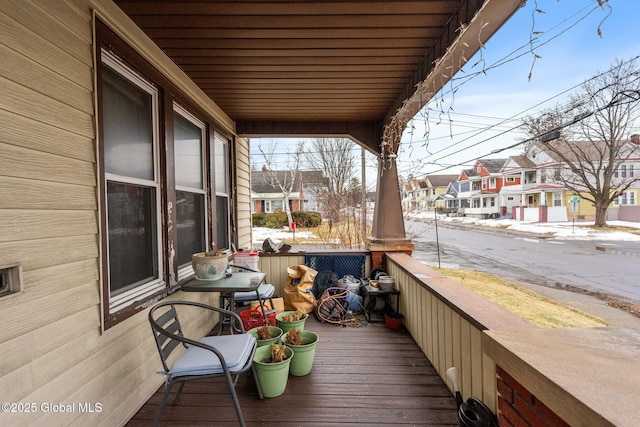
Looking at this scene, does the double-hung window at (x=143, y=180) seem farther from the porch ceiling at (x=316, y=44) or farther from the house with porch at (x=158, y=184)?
the porch ceiling at (x=316, y=44)

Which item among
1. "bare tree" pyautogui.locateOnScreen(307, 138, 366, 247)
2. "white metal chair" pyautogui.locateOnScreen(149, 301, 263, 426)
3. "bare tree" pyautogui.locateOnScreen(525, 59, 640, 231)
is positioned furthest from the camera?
"bare tree" pyautogui.locateOnScreen(307, 138, 366, 247)

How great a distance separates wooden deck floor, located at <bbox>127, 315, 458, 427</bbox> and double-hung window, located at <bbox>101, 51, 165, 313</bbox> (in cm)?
81

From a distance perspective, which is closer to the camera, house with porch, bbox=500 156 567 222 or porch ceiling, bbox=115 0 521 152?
porch ceiling, bbox=115 0 521 152

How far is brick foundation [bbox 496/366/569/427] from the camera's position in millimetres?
958

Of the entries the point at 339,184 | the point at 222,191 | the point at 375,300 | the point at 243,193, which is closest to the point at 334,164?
the point at 339,184

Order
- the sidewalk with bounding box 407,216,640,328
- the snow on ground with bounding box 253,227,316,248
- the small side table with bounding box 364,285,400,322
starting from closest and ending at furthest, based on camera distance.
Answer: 1. the sidewalk with bounding box 407,216,640,328
2. the small side table with bounding box 364,285,400,322
3. the snow on ground with bounding box 253,227,316,248

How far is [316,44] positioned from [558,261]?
7260 millimetres

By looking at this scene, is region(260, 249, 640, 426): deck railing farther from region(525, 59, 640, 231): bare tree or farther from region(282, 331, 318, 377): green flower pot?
region(525, 59, 640, 231): bare tree

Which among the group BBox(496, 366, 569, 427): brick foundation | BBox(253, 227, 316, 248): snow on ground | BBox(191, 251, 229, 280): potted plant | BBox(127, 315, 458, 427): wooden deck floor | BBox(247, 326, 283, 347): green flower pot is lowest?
BBox(127, 315, 458, 427): wooden deck floor

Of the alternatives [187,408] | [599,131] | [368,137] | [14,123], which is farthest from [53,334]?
[599,131]

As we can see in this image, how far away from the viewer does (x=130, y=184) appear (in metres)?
1.96

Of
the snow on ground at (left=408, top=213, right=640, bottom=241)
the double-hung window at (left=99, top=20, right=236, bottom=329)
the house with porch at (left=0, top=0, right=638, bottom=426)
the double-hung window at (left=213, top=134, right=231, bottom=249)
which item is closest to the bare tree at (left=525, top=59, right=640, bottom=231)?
the snow on ground at (left=408, top=213, right=640, bottom=241)

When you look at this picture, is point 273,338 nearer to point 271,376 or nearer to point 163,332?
point 271,376

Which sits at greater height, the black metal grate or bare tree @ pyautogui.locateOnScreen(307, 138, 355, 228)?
bare tree @ pyautogui.locateOnScreen(307, 138, 355, 228)
